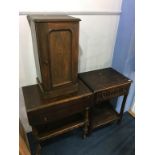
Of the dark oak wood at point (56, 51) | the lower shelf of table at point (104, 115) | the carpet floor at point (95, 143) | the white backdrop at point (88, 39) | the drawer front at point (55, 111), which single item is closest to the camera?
the dark oak wood at point (56, 51)

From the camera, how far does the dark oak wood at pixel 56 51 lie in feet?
3.35

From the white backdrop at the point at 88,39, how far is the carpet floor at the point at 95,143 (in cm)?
39

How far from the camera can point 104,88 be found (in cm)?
143

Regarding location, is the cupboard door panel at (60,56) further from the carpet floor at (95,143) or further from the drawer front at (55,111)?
the carpet floor at (95,143)

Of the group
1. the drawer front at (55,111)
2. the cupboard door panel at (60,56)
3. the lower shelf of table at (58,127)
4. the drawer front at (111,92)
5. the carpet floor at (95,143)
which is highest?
the cupboard door panel at (60,56)

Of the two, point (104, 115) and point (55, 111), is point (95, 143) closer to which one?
point (104, 115)

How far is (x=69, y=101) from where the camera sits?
4.16ft

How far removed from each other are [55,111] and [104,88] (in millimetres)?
535

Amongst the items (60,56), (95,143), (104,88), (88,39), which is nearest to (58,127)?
(95,143)

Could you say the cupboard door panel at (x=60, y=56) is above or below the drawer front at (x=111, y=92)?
above

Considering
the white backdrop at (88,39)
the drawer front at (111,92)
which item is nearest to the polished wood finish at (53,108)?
the drawer front at (111,92)

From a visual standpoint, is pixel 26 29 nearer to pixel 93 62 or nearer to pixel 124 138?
pixel 93 62

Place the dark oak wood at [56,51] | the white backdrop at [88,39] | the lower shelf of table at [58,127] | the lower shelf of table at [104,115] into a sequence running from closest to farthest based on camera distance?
the dark oak wood at [56,51]
the white backdrop at [88,39]
the lower shelf of table at [58,127]
the lower shelf of table at [104,115]
